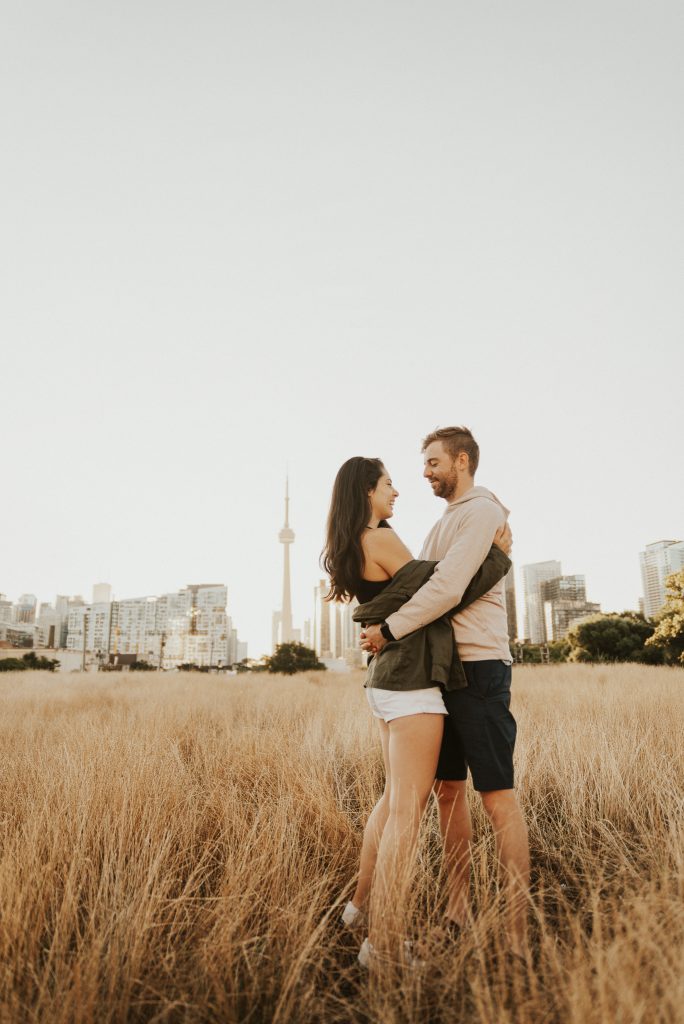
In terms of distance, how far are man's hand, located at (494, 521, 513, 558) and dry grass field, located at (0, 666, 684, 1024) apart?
1.30 meters

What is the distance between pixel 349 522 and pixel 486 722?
1037 mm

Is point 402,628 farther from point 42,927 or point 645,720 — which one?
point 645,720

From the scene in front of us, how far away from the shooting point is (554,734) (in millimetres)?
5348

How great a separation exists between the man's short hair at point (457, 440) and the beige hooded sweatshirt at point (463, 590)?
225 millimetres

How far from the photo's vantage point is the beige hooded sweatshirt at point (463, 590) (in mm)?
2363

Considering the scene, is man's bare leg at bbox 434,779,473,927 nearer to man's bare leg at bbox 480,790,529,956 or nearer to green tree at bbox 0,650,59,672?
man's bare leg at bbox 480,790,529,956

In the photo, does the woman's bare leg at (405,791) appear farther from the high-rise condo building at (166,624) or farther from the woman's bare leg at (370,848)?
the high-rise condo building at (166,624)

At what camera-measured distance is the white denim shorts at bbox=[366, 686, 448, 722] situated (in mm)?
2309

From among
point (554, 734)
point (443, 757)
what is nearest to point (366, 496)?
point (443, 757)

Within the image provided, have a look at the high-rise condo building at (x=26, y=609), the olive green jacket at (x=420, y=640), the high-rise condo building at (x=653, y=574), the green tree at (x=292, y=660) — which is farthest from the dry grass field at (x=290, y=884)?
the high-rise condo building at (x=26, y=609)

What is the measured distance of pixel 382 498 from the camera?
269cm

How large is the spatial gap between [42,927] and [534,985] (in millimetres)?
1911

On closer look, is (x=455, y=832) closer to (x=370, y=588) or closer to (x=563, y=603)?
(x=370, y=588)

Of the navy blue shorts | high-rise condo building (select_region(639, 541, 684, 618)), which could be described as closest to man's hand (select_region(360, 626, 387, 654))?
the navy blue shorts
